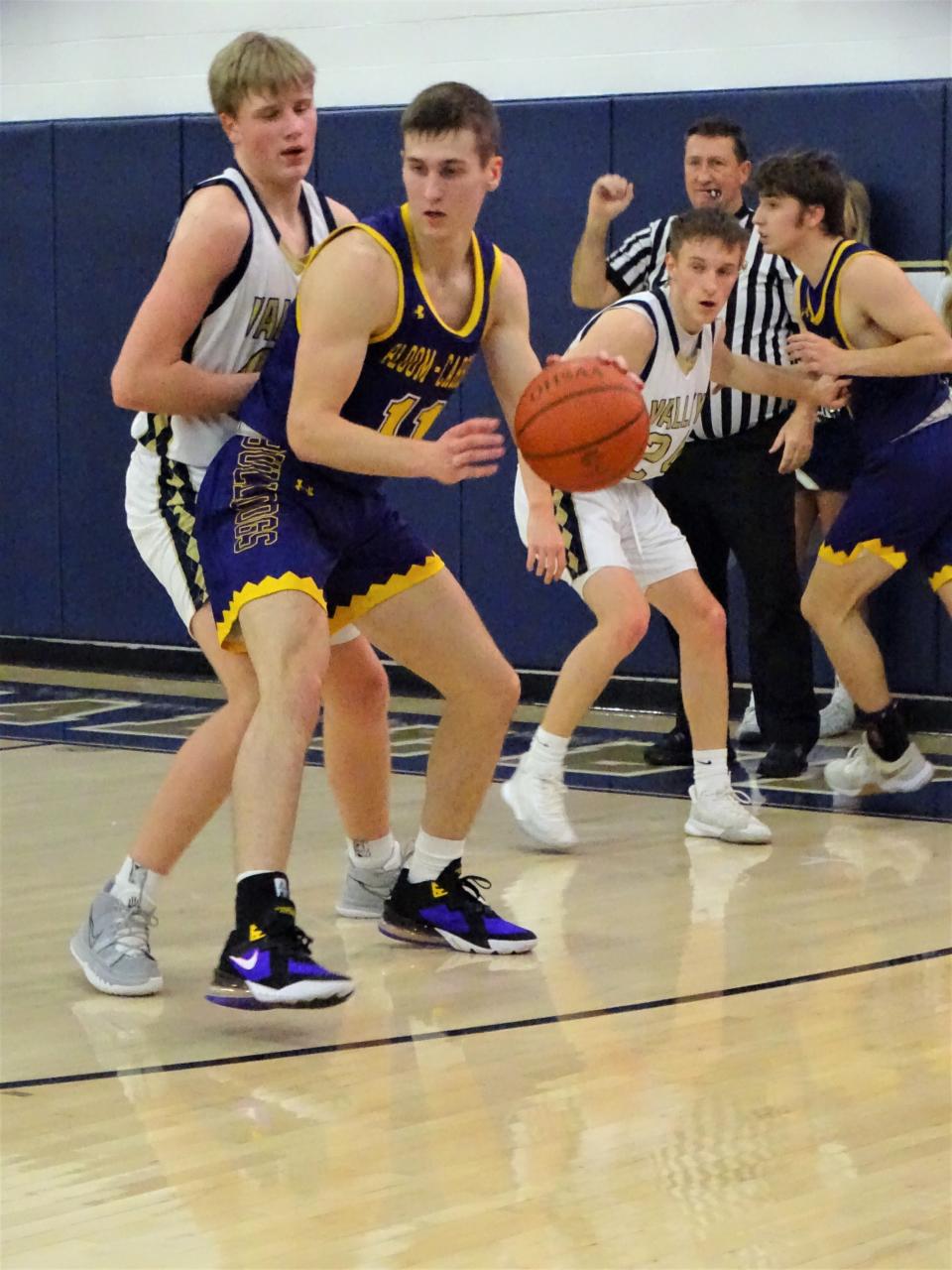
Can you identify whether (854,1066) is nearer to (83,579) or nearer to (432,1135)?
(432,1135)

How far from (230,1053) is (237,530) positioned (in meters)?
0.96

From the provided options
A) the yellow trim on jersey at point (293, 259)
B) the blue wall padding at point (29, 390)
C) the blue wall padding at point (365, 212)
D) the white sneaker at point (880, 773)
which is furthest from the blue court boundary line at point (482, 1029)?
the blue wall padding at point (29, 390)

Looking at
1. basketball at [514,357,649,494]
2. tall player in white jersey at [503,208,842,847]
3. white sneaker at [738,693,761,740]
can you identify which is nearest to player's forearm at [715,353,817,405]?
tall player in white jersey at [503,208,842,847]

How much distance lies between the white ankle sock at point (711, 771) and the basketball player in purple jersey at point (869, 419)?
692 mm

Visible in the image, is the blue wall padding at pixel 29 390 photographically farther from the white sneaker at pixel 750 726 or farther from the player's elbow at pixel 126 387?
the player's elbow at pixel 126 387

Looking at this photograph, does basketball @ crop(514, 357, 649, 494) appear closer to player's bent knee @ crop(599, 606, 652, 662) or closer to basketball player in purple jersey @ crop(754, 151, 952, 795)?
player's bent knee @ crop(599, 606, 652, 662)

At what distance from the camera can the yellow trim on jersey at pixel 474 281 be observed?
4.00m

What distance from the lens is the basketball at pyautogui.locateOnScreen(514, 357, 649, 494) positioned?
4.14 metres

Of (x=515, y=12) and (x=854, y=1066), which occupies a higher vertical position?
(x=515, y=12)

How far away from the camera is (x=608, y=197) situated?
6.45 meters

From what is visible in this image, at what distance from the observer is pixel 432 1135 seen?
3217 millimetres

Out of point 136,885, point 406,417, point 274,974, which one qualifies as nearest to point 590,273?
point 406,417

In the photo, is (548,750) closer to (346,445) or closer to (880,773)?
(880,773)

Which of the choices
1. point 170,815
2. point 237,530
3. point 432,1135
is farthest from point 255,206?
point 432,1135
